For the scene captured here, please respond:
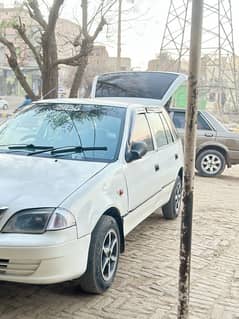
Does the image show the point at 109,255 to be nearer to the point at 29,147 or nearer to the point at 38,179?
the point at 38,179

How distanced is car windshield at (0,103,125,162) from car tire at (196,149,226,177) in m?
7.20

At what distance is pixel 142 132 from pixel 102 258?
6.30 ft

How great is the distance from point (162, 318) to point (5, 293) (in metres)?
1.38

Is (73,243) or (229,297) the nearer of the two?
(73,243)

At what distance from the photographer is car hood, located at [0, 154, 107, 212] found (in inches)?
144

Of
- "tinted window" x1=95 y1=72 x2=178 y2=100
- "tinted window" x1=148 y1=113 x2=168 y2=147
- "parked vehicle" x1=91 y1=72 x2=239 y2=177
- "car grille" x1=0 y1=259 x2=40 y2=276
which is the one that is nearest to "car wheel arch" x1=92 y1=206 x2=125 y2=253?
"car grille" x1=0 y1=259 x2=40 y2=276

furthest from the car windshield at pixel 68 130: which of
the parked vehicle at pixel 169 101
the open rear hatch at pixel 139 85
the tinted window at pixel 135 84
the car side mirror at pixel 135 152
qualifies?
the tinted window at pixel 135 84

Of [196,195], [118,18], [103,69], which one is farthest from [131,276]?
[103,69]

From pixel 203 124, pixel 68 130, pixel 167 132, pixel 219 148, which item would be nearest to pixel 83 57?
pixel 203 124

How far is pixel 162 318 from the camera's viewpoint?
3.75m

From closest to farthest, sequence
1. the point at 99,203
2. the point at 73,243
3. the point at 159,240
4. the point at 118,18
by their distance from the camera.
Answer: the point at 73,243 < the point at 99,203 < the point at 159,240 < the point at 118,18

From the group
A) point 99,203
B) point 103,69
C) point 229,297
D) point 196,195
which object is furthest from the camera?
point 103,69

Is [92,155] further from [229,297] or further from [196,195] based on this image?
[196,195]

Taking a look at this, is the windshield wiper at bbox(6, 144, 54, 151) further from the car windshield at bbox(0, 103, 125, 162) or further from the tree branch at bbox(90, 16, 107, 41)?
the tree branch at bbox(90, 16, 107, 41)
